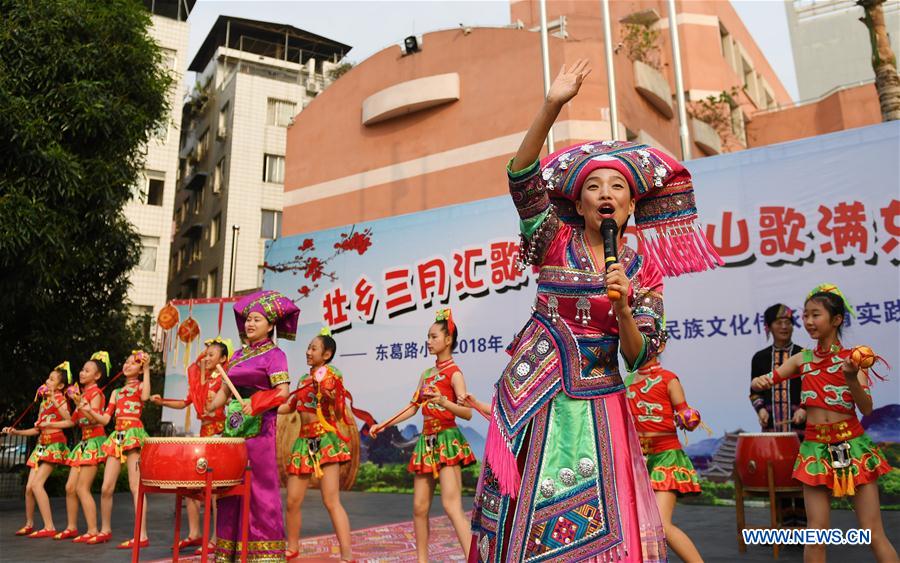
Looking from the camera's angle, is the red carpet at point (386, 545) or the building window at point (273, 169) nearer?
the red carpet at point (386, 545)

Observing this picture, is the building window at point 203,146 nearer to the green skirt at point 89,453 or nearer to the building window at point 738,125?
the building window at point 738,125

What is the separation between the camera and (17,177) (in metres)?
10.0

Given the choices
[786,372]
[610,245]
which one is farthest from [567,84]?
[786,372]

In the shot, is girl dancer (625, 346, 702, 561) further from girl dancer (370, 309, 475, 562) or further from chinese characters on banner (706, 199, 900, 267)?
chinese characters on banner (706, 199, 900, 267)

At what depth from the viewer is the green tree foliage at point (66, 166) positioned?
9.95 metres

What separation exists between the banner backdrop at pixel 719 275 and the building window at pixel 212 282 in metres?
15.9

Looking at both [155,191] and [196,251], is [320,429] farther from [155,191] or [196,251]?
[196,251]

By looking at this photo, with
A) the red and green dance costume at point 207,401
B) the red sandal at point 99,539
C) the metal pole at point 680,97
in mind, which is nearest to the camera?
the red and green dance costume at point 207,401

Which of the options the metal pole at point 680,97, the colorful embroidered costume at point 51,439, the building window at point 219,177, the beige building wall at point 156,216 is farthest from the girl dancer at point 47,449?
the building window at point 219,177

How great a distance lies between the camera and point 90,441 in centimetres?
729

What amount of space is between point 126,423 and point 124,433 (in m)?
0.10

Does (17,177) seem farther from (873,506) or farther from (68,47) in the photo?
(873,506)

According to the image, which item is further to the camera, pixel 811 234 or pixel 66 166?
pixel 66 166

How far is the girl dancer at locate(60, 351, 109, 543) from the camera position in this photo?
6988mm
